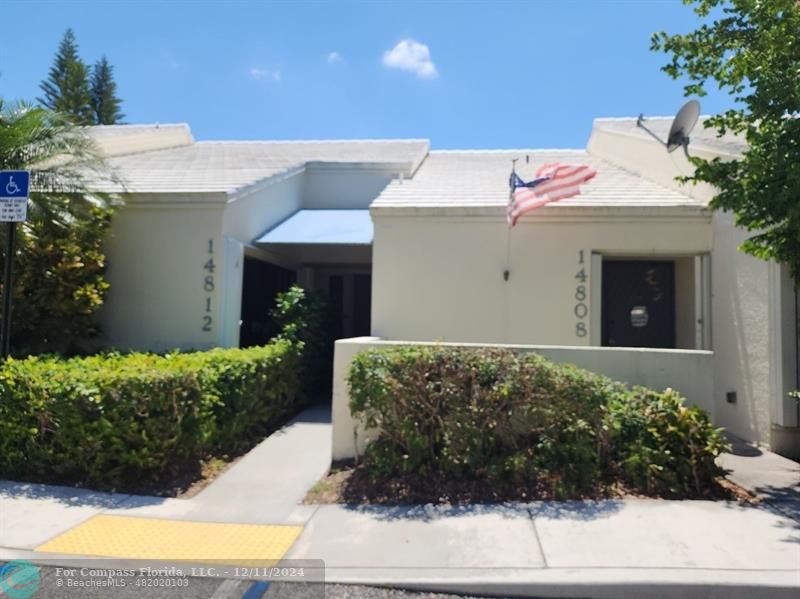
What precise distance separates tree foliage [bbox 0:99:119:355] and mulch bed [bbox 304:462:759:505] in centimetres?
498

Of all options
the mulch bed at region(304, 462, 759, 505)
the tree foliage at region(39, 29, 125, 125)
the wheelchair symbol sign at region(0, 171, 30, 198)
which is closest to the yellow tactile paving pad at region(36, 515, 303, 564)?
the mulch bed at region(304, 462, 759, 505)

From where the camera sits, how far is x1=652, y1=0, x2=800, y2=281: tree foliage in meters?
5.25

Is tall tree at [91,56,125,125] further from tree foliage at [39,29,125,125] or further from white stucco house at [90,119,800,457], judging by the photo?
white stucco house at [90,119,800,457]

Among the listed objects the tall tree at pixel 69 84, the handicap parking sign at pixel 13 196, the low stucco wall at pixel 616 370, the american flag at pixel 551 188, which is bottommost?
the low stucco wall at pixel 616 370

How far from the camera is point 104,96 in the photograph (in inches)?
1438

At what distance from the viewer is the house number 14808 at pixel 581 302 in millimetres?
8539

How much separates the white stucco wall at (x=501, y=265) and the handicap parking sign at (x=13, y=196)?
16.0 ft

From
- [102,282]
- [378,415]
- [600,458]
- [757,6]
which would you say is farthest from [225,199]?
[757,6]

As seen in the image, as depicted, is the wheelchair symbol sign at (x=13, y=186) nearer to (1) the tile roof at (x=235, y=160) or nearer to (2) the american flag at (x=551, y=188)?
(1) the tile roof at (x=235, y=160)

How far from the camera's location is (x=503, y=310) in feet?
28.6

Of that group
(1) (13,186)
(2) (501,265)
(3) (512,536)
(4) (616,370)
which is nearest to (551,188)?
(2) (501,265)

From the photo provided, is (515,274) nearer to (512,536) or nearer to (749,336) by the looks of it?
(749,336)

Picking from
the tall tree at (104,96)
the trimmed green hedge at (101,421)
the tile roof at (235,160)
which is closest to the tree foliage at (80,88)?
the tall tree at (104,96)

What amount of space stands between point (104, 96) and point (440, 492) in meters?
40.9
